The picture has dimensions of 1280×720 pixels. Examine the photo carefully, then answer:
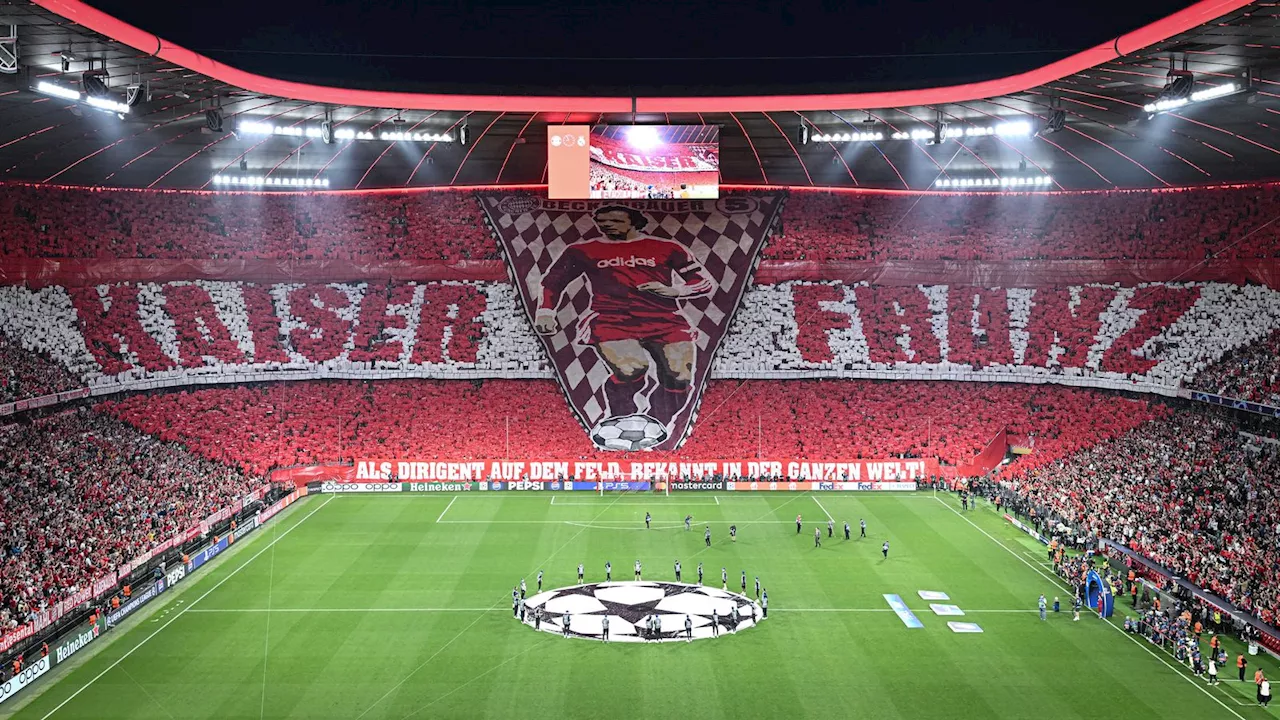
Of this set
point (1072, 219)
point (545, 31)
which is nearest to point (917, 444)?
point (1072, 219)

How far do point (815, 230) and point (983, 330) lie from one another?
34.7 ft

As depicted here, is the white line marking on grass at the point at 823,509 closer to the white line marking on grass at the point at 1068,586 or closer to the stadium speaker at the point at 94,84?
the white line marking on grass at the point at 1068,586

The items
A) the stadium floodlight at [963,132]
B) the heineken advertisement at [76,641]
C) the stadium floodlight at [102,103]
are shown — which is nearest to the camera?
the heineken advertisement at [76,641]

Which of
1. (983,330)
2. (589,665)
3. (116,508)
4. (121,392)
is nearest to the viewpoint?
(589,665)

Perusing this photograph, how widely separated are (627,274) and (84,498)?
2863 cm

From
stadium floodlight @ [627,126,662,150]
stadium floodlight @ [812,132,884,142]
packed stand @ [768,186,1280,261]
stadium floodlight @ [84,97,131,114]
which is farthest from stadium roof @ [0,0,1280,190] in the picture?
packed stand @ [768,186,1280,261]

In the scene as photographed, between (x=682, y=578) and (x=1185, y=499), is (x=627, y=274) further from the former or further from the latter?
(x=1185, y=499)

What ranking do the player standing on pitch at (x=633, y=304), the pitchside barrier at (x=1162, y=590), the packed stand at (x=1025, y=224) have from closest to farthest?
the pitchside barrier at (x=1162, y=590)
the packed stand at (x=1025, y=224)
the player standing on pitch at (x=633, y=304)

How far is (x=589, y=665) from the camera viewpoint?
976 inches

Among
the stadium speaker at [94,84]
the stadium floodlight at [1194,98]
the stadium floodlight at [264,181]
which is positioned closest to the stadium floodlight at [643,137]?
the stadium floodlight at [264,181]

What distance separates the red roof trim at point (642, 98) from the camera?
2405 centimetres

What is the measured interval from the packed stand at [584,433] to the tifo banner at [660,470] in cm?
102

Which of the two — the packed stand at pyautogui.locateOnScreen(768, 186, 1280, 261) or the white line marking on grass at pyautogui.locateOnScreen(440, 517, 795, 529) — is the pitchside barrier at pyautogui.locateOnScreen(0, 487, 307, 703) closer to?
the white line marking on grass at pyautogui.locateOnScreen(440, 517, 795, 529)

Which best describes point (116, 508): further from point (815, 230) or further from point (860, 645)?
point (815, 230)
